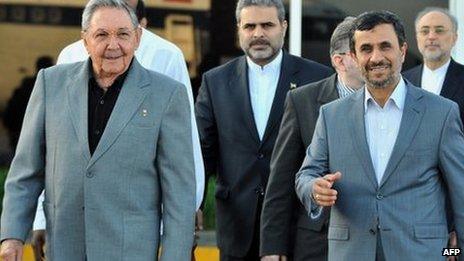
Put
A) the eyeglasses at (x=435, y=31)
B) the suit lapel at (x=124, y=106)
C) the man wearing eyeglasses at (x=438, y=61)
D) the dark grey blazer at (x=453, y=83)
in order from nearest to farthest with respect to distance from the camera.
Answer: the suit lapel at (x=124, y=106) < the dark grey blazer at (x=453, y=83) < the man wearing eyeglasses at (x=438, y=61) < the eyeglasses at (x=435, y=31)

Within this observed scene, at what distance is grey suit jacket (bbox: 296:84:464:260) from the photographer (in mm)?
5457

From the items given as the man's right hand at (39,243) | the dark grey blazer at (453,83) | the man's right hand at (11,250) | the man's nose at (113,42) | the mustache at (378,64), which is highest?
the man's nose at (113,42)

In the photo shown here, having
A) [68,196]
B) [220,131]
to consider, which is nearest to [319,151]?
[68,196]

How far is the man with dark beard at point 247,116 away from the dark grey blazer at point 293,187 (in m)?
0.57

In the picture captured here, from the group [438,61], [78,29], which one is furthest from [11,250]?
[78,29]

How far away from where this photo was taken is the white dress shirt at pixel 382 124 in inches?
217

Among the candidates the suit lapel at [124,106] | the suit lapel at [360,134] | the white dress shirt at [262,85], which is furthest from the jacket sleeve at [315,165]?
the white dress shirt at [262,85]

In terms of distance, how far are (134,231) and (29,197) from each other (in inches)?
19.5

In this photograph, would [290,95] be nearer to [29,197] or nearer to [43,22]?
[29,197]

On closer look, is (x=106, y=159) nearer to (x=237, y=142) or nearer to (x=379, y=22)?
(x=379, y=22)

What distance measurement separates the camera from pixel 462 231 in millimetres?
5535

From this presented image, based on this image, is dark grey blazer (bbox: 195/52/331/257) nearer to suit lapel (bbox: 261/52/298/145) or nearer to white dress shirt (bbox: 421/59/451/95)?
suit lapel (bbox: 261/52/298/145)

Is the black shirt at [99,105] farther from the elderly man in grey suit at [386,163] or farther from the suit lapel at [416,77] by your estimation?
the suit lapel at [416,77]

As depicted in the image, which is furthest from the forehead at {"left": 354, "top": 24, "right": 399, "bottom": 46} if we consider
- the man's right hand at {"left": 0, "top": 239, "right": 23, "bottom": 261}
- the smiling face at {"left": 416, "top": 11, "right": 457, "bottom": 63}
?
the smiling face at {"left": 416, "top": 11, "right": 457, "bottom": 63}
